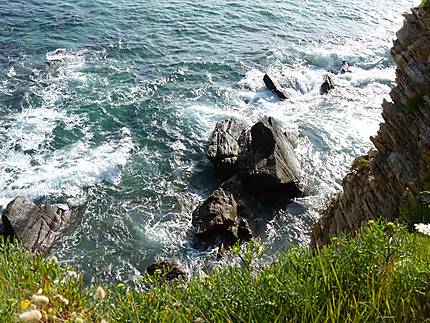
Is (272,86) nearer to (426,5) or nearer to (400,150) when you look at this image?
(426,5)

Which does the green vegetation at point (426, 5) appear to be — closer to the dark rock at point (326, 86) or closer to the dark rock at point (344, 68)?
the dark rock at point (326, 86)

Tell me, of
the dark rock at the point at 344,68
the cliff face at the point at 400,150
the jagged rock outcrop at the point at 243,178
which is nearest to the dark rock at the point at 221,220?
the jagged rock outcrop at the point at 243,178

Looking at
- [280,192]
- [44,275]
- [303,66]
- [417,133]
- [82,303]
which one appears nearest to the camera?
[82,303]

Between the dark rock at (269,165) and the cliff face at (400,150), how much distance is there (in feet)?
23.0

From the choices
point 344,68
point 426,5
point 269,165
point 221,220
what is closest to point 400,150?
point 426,5

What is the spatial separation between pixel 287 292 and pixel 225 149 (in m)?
18.6

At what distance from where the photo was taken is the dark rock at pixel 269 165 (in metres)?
20.9

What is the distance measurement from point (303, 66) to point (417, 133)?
2206 centimetres

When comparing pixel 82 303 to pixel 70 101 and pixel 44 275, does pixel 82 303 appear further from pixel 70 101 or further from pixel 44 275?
pixel 70 101

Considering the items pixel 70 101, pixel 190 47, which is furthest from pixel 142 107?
pixel 190 47

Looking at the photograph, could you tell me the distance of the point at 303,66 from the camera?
107 feet

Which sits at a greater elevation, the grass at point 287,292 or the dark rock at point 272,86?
the grass at point 287,292

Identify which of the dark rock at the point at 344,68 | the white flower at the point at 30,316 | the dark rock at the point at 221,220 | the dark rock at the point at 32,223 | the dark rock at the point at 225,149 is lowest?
the dark rock at the point at 32,223

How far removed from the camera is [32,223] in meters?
18.3
